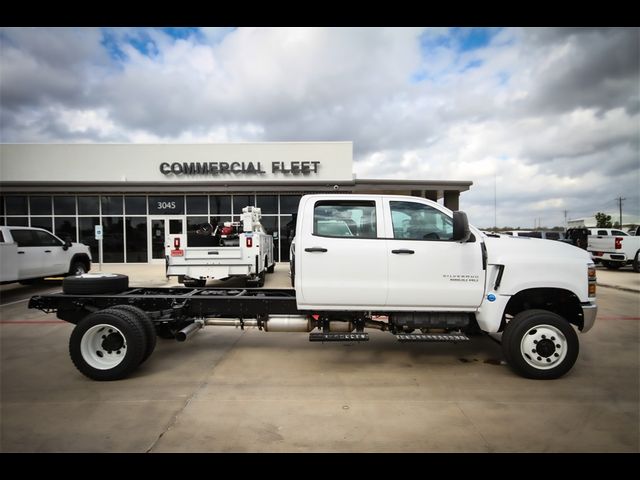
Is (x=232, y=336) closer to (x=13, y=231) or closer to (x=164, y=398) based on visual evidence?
(x=164, y=398)

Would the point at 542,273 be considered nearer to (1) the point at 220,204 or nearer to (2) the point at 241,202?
(2) the point at 241,202

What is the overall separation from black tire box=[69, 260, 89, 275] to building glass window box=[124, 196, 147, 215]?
22.7 ft

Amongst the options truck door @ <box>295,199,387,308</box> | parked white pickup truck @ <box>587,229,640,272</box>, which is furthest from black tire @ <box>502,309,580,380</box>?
parked white pickup truck @ <box>587,229,640,272</box>

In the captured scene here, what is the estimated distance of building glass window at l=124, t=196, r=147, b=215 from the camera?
17641 millimetres

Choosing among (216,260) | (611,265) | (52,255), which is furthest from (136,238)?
(611,265)

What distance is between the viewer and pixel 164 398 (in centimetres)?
362

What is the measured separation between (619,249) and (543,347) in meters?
14.2

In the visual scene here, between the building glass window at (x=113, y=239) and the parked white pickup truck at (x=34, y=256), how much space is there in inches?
269

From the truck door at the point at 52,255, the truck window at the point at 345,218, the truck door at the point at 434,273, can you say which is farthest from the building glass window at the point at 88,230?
the truck door at the point at 434,273

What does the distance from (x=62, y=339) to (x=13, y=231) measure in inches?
214

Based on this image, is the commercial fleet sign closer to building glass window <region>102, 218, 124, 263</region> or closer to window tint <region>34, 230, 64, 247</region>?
building glass window <region>102, 218, 124, 263</region>

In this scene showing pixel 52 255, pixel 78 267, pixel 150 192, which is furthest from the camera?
pixel 150 192

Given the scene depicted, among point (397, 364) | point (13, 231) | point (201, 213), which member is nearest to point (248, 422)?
point (397, 364)

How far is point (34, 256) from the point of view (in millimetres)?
9312
